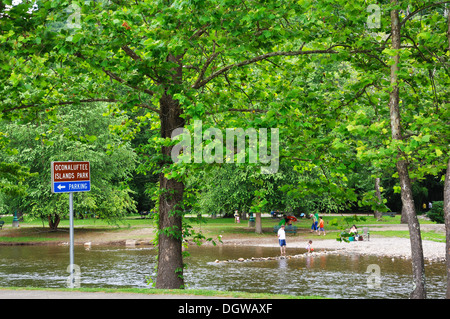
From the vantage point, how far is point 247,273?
835 inches

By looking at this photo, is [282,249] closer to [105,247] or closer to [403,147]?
[105,247]

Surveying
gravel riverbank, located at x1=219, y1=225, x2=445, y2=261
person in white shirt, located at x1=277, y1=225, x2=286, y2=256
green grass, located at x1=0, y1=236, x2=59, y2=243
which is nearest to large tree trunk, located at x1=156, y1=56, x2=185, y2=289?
person in white shirt, located at x1=277, y1=225, x2=286, y2=256

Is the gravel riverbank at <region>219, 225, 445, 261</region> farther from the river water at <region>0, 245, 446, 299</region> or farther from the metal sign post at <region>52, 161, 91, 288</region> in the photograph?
the metal sign post at <region>52, 161, 91, 288</region>

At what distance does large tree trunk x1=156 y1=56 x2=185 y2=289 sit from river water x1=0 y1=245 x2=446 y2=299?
17.0ft

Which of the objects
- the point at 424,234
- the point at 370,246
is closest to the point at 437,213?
the point at 424,234

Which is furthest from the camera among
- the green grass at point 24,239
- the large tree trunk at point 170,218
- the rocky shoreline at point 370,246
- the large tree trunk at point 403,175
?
the green grass at point 24,239

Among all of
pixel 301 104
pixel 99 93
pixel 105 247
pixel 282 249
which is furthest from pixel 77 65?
pixel 105 247

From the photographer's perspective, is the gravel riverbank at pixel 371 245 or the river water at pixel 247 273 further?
the gravel riverbank at pixel 371 245

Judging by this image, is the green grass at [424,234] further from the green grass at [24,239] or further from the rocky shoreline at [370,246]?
the green grass at [24,239]

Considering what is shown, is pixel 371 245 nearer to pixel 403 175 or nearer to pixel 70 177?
pixel 403 175

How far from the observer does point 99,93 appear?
1305 centimetres

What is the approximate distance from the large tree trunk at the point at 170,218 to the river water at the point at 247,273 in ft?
17.0

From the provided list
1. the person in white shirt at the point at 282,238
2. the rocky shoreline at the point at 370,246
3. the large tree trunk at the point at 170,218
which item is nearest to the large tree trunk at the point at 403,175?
the large tree trunk at the point at 170,218

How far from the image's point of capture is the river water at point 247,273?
56.9ft
